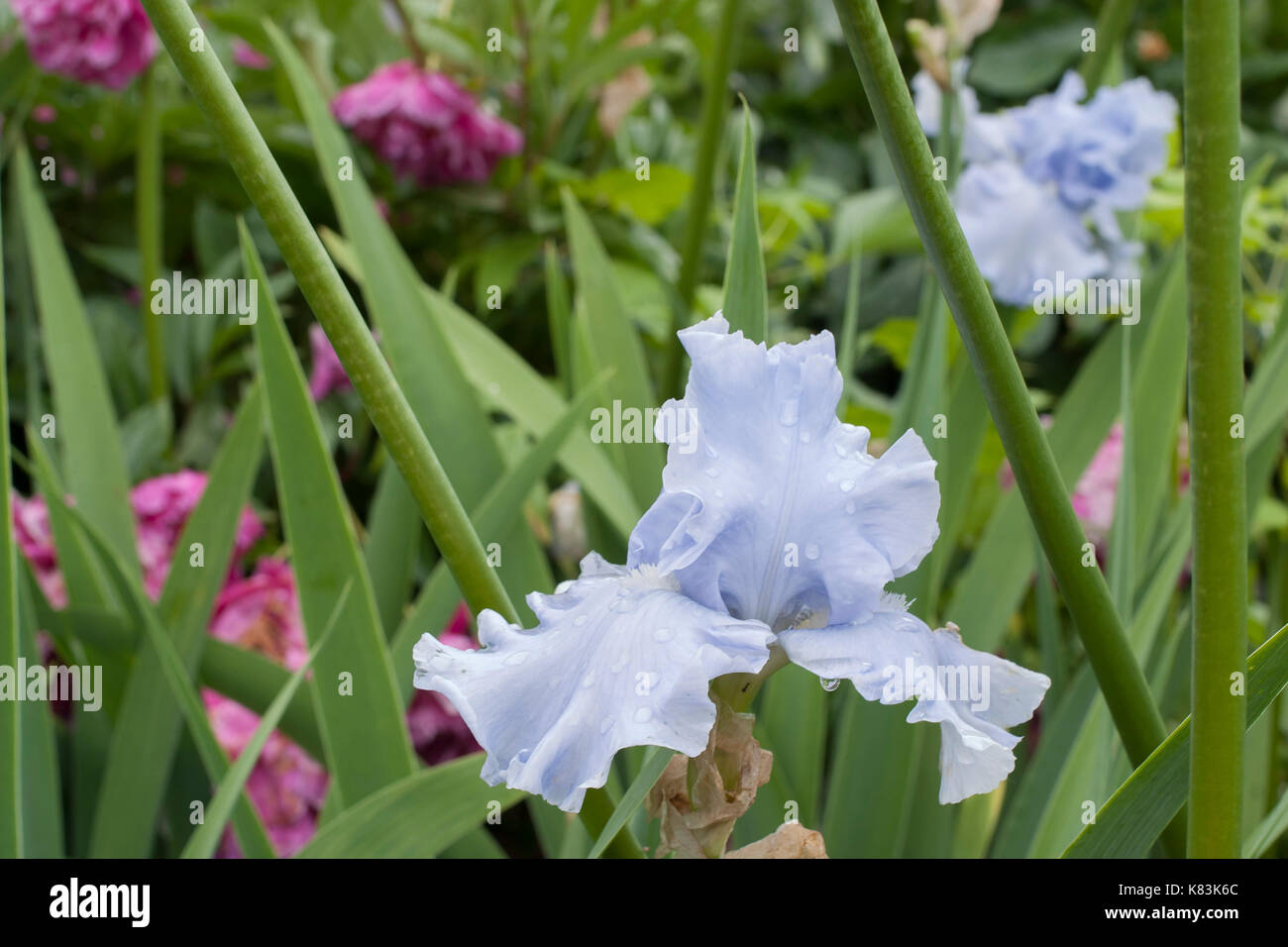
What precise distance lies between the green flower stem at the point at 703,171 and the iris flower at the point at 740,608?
1.54 feet

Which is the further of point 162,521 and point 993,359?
point 162,521

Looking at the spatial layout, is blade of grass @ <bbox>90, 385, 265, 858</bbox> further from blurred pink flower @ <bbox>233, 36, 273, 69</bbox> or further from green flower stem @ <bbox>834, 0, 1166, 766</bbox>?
blurred pink flower @ <bbox>233, 36, 273, 69</bbox>

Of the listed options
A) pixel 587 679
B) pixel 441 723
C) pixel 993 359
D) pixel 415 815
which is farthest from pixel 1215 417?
pixel 441 723

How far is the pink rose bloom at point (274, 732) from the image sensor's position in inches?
27.0

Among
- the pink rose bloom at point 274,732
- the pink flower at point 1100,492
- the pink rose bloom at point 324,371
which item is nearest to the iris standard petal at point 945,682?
the pink rose bloom at point 274,732

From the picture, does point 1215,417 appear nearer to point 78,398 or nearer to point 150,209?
point 78,398

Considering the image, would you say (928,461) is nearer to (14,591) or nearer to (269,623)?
(14,591)

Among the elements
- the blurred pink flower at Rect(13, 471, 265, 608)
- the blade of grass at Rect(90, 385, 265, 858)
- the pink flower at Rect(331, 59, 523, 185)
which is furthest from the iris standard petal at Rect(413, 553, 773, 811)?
the pink flower at Rect(331, 59, 523, 185)

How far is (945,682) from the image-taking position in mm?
266

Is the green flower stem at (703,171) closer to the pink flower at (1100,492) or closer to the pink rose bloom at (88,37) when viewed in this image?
the pink flower at (1100,492)

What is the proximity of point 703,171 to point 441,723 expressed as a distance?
0.42 metres

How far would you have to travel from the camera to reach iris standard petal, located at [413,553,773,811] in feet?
0.81

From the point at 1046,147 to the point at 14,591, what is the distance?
747 mm
